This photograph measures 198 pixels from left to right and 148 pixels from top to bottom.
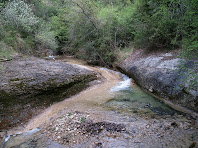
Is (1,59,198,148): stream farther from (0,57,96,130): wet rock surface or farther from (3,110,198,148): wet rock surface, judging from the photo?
(0,57,96,130): wet rock surface

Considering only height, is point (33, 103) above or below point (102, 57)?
below

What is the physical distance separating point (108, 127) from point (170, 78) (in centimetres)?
432

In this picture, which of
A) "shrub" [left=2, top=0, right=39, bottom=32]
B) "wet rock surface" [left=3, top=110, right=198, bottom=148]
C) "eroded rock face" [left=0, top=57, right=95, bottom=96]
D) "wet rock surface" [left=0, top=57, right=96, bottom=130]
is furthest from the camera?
"shrub" [left=2, top=0, right=39, bottom=32]

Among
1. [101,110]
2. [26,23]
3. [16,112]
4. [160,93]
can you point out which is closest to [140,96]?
[160,93]

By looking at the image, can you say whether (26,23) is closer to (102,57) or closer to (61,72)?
(102,57)

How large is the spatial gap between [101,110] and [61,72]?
4.26m

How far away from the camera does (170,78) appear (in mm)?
6602

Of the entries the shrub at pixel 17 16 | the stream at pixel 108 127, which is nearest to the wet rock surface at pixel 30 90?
the stream at pixel 108 127

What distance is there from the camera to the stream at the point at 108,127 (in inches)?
144

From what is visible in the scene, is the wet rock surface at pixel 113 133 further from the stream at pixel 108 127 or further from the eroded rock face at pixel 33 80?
the eroded rock face at pixel 33 80

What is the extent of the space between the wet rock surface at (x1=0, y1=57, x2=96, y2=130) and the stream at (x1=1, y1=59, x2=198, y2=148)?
Answer: 42cm

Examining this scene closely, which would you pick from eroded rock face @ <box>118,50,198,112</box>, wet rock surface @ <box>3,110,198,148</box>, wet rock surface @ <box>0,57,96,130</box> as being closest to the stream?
wet rock surface @ <box>3,110,198,148</box>

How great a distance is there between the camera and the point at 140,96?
7.06m

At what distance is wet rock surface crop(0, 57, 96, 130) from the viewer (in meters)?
5.10
